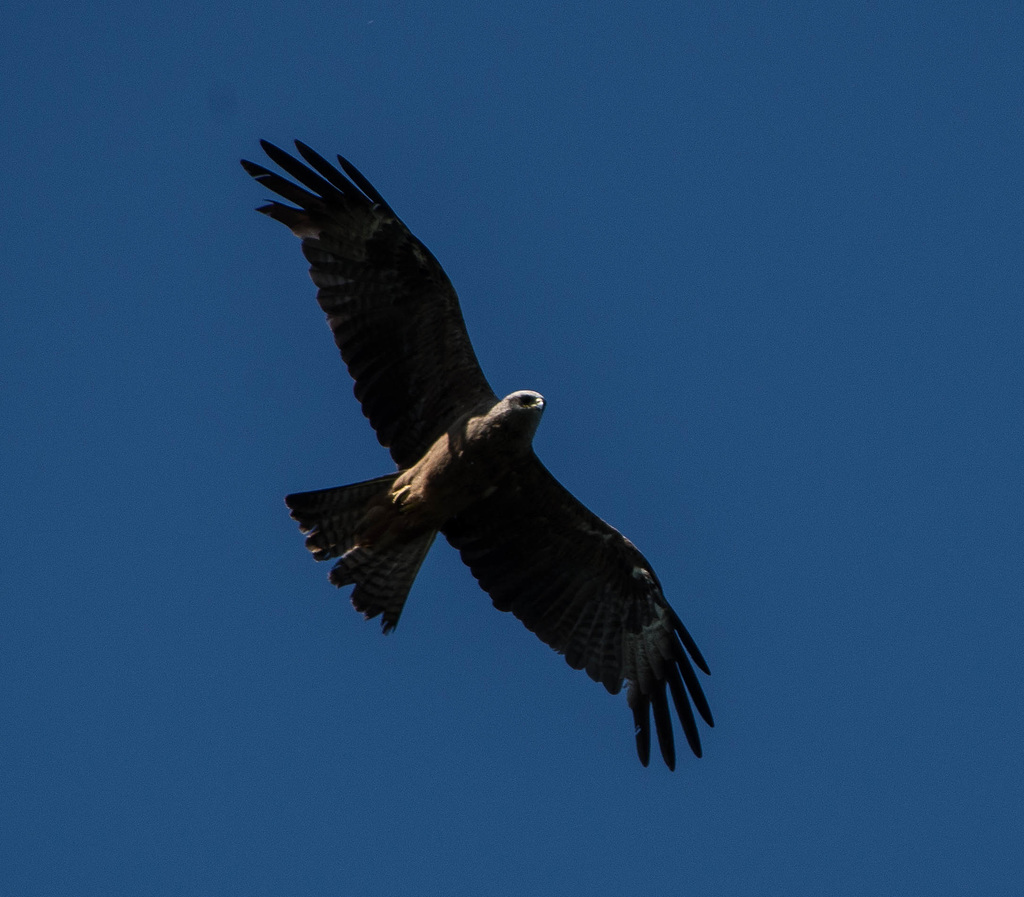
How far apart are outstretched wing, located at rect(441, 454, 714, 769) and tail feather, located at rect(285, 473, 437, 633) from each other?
498 millimetres

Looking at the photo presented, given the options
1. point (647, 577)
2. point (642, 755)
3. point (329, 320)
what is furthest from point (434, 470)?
point (642, 755)

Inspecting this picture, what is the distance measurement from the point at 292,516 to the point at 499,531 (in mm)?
1515

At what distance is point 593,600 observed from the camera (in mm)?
11430

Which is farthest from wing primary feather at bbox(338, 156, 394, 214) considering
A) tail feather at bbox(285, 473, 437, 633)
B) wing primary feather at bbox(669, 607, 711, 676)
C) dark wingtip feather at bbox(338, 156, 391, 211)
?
wing primary feather at bbox(669, 607, 711, 676)

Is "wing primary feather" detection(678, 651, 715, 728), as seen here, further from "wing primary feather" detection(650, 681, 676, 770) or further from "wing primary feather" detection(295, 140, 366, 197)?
"wing primary feather" detection(295, 140, 366, 197)

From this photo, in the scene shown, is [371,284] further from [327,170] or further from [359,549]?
[359,549]

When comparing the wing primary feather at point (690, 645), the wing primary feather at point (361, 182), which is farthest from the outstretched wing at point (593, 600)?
the wing primary feather at point (361, 182)

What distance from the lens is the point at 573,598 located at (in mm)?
11406

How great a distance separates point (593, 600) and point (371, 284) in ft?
9.51

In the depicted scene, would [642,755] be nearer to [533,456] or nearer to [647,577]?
[647,577]

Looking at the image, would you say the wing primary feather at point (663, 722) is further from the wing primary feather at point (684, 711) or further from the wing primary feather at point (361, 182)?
the wing primary feather at point (361, 182)

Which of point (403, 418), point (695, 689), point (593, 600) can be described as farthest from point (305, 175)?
point (695, 689)

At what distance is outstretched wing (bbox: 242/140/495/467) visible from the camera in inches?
415

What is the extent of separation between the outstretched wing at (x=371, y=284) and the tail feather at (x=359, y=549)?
0.72 m
